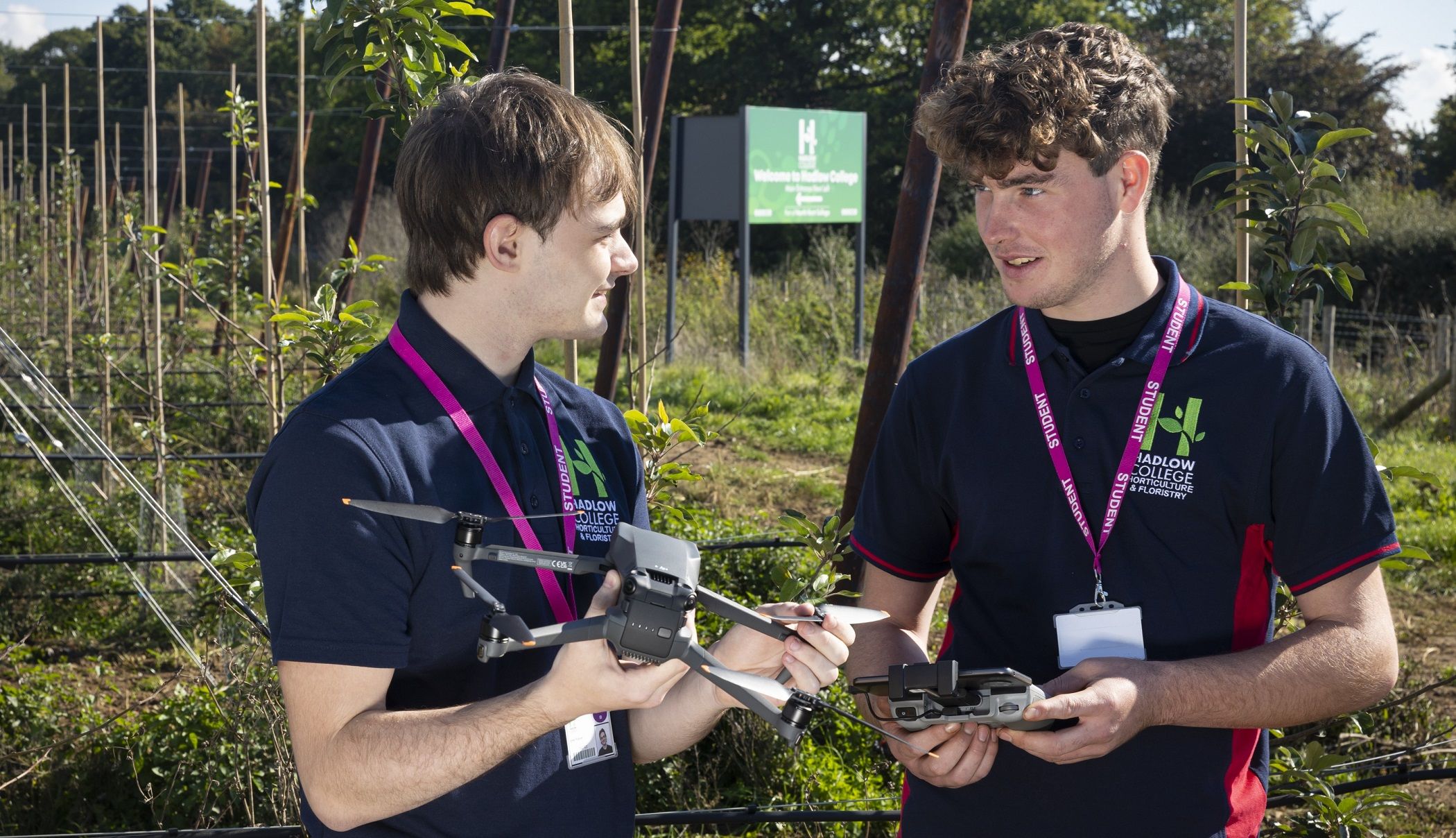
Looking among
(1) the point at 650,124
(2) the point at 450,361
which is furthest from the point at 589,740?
(1) the point at 650,124

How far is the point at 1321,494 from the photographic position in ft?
5.92

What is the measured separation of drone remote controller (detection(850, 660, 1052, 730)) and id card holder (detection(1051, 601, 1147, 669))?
0.59ft

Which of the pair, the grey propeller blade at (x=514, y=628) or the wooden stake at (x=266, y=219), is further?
the wooden stake at (x=266, y=219)

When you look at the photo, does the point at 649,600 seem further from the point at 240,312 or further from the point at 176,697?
the point at 240,312

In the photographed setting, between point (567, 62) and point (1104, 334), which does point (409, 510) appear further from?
point (567, 62)

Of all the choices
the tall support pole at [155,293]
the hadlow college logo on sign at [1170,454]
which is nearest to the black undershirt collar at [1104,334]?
the hadlow college logo on sign at [1170,454]

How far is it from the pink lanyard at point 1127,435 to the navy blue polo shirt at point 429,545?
651mm

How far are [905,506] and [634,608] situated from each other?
2.76 feet

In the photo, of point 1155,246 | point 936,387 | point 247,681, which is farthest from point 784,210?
point 936,387

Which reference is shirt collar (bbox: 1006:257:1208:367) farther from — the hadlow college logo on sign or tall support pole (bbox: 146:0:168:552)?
tall support pole (bbox: 146:0:168:552)

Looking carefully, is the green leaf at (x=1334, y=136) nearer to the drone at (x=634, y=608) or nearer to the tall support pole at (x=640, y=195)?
the tall support pole at (x=640, y=195)

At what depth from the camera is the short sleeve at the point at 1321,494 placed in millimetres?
1805

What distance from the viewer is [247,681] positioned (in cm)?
364

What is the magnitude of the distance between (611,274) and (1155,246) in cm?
1758
